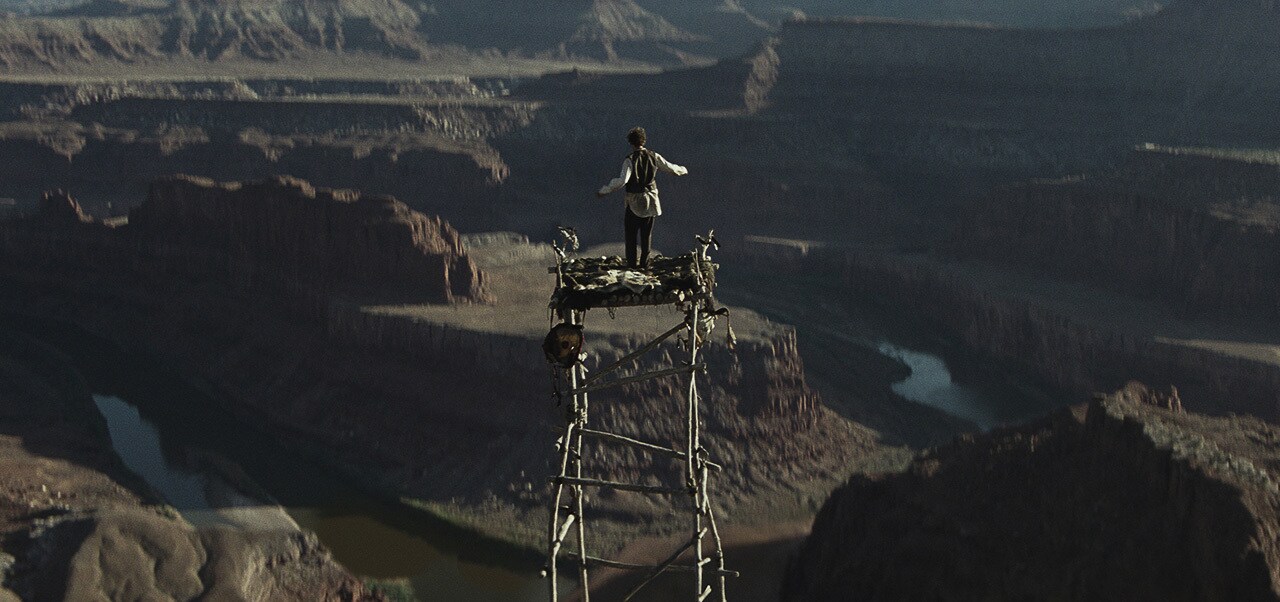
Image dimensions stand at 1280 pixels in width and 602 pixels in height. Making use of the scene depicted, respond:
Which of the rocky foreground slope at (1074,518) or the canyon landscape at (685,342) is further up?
the rocky foreground slope at (1074,518)

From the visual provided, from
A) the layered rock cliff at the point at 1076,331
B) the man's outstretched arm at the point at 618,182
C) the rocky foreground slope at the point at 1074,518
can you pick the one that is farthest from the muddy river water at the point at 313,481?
the man's outstretched arm at the point at 618,182

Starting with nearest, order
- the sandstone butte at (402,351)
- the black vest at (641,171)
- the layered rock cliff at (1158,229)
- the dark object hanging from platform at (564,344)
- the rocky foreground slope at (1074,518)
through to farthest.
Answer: the dark object hanging from platform at (564,344) < the black vest at (641,171) < the rocky foreground slope at (1074,518) < the sandstone butte at (402,351) < the layered rock cliff at (1158,229)

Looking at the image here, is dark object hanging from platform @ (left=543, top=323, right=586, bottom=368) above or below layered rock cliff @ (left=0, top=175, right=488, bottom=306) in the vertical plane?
above

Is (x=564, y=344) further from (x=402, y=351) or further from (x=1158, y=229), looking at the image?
(x=1158, y=229)

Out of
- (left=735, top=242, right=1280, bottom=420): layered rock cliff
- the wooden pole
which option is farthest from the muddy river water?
the wooden pole

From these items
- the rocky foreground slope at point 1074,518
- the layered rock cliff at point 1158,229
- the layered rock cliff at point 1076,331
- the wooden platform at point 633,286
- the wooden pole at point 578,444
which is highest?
the wooden platform at point 633,286

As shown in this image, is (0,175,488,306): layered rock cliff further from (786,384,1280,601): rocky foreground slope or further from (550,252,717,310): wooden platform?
(550,252,717,310): wooden platform

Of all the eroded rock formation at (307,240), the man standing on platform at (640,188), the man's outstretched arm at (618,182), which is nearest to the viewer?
the man's outstretched arm at (618,182)

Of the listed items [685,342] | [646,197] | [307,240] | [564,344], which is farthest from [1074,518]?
[307,240]

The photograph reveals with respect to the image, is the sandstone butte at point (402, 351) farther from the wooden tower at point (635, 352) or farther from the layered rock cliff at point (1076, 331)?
the wooden tower at point (635, 352)
